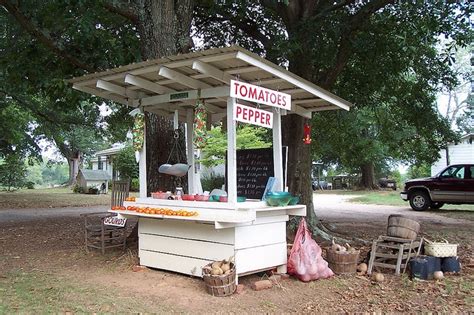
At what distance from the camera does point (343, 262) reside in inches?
234

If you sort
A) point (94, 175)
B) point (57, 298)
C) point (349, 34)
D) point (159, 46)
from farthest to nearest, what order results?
point (94, 175)
point (349, 34)
point (159, 46)
point (57, 298)

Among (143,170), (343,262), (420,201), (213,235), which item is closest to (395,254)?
(343,262)

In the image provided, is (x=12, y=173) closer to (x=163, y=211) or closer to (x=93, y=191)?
(x=93, y=191)

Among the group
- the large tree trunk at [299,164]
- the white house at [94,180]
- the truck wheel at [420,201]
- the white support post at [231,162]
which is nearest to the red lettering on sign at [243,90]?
the white support post at [231,162]

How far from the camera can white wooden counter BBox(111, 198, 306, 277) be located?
5.19 meters

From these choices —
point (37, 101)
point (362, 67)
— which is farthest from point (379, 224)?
point (37, 101)

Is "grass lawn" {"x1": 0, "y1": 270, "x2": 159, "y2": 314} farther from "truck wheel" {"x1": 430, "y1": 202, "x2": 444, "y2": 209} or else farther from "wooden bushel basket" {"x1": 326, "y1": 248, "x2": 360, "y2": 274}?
"truck wheel" {"x1": 430, "y1": 202, "x2": 444, "y2": 209}

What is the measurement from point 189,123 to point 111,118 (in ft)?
28.4

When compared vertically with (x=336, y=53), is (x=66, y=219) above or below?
below

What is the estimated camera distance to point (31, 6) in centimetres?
757

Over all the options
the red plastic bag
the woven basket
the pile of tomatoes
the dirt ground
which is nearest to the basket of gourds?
the dirt ground

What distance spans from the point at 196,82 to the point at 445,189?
12029 mm

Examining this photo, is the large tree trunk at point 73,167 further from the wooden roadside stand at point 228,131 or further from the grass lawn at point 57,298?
the grass lawn at point 57,298

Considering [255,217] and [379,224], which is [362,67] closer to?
[379,224]
